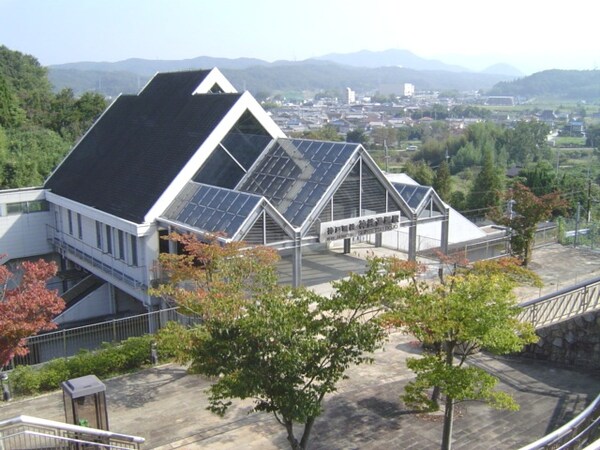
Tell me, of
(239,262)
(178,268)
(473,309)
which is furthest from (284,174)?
(473,309)

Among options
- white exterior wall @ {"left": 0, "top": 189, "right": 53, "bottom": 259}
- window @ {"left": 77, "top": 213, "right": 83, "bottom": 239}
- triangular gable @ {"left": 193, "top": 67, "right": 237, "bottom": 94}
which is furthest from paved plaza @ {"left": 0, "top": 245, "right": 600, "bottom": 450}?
white exterior wall @ {"left": 0, "top": 189, "right": 53, "bottom": 259}

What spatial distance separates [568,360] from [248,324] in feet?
41.3

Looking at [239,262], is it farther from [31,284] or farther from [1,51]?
[1,51]

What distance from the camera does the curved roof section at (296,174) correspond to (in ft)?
77.7

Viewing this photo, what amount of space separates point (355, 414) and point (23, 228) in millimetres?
22517

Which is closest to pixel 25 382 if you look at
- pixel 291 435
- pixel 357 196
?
pixel 291 435

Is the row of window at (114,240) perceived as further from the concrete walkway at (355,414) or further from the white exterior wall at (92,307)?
the concrete walkway at (355,414)

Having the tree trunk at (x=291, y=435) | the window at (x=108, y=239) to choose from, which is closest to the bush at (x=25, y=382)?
the tree trunk at (x=291, y=435)

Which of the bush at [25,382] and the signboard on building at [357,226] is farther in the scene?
the signboard on building at [357,226]

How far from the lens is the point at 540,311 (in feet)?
64.0

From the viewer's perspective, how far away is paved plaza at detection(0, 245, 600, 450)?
46.2ft

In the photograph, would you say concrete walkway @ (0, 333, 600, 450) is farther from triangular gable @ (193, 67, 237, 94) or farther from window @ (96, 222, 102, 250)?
triangular gable @ (193, 67, 237, 94)

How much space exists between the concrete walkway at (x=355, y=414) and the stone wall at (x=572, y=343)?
0.53 meters

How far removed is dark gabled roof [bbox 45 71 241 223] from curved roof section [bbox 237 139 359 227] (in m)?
2.74
